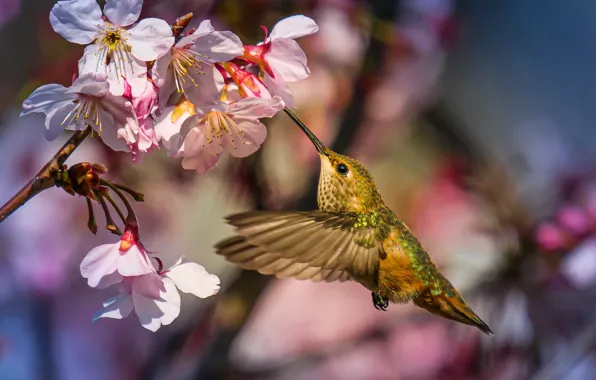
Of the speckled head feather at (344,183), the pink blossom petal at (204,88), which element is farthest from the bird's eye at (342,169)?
the pink blossom petal at (204,88)

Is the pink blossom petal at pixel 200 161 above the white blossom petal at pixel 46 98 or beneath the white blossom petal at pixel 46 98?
beneath

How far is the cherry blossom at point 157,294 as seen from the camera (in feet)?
3.31

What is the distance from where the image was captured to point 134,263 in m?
1.00

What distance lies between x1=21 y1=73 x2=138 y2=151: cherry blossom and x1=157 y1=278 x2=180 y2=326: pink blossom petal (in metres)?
0.20

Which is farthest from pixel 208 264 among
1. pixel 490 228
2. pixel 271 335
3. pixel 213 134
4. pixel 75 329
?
pixel 213 134

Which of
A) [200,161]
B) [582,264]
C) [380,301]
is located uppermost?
[200,161]

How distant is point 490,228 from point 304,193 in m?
0.67

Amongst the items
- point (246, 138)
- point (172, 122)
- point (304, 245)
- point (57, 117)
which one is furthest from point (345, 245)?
point (57, 117)

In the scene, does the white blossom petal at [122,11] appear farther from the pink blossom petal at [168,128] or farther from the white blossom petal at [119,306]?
the white blossom petal at [119,306]

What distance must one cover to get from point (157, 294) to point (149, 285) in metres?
0.01

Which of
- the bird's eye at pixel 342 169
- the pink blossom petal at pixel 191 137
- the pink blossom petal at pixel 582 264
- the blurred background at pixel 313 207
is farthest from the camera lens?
the pink blossom petal at pixel 582 264

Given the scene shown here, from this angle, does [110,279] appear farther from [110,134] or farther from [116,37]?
[116,37]

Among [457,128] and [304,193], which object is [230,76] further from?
[457,128]

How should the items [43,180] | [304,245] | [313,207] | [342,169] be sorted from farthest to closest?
[313,207], [342,169], [304,245], [43,180]
